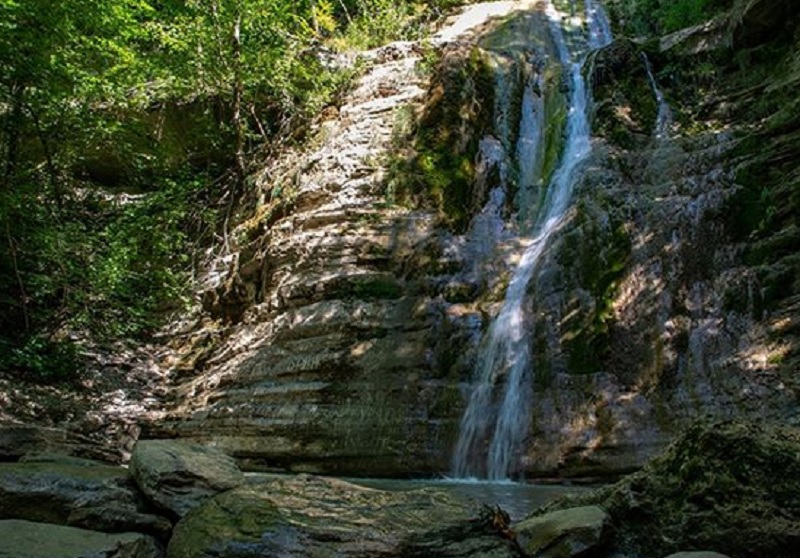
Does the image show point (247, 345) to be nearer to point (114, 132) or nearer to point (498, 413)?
point (498, 413)

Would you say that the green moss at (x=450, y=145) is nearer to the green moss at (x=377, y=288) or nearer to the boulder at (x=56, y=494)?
the green moss at (x=377, y=288)

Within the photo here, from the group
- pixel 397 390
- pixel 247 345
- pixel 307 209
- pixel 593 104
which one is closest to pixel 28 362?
pixel 247 345

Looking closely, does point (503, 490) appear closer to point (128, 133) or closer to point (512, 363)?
point (512, 363)

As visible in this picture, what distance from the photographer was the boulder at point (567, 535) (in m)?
3.43

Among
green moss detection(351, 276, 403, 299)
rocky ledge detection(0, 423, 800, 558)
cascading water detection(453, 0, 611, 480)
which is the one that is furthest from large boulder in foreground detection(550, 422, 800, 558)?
green moss detection(351, 276, 403, 299)

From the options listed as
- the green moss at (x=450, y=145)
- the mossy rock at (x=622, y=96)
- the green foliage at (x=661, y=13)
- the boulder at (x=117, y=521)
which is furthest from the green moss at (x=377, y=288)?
Answer: the green foliage at (x=661, y=13)

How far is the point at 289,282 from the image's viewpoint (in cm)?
1027

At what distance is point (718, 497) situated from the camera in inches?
135

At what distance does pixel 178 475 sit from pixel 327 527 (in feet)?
4.12

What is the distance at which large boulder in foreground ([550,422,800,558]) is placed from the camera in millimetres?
3238

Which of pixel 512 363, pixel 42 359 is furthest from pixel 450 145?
pixel 42 359

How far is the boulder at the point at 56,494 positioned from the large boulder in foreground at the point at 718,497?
2.88 meters

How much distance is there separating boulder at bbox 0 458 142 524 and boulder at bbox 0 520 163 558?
270 mm

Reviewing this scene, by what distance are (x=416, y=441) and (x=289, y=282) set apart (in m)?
3.53
